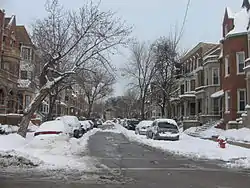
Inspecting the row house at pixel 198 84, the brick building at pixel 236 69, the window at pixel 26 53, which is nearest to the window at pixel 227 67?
the brick building at pixel 236 69

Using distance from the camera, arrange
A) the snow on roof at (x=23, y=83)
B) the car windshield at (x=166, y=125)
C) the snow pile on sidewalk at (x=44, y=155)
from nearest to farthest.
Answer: the snow pile on sidewalk at (x=44, y=155) < the car windshield at (x=166, y=125) < the snow on roof at (x=23, y=83)

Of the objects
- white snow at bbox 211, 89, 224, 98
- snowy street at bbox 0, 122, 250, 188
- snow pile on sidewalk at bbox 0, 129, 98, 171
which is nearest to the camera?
snowy street at bbox 0, 122, 250, 188

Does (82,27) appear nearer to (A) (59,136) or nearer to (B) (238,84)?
(A) (59,136)

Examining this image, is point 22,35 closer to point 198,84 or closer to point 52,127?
point 198,84

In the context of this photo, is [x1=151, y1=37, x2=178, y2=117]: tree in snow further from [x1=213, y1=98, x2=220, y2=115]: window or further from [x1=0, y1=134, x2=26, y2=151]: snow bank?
[x1=0, y1=134, x2=26, y2=151]: snow bank

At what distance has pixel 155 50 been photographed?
55.9 metres

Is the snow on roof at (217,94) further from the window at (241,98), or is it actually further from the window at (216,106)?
the window at (241,98)

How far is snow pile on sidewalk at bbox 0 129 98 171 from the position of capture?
14.0 metres

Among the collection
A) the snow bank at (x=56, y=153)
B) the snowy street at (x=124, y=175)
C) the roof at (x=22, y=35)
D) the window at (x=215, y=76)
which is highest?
the roof at (x=22, y=35)

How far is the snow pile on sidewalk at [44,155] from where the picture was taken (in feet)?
45.8

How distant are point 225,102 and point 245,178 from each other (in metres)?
26.8

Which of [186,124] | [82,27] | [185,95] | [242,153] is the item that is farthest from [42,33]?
[185,95]

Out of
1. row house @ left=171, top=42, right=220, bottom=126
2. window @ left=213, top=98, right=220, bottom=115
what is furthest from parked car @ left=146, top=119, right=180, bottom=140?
window @ left=213, top=98, right=220, bottom=115

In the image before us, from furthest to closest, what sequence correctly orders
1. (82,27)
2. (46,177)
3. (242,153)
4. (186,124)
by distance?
1. (186,124)
2. (82,27)
3. (242,153)
4. (46,177)
